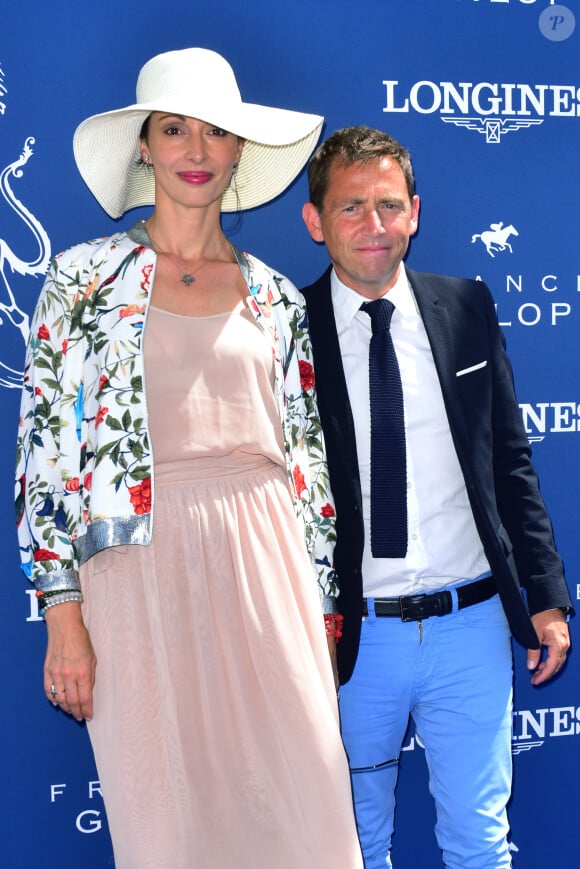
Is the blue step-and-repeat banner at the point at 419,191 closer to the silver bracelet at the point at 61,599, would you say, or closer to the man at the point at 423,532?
the man at the point at 423,532

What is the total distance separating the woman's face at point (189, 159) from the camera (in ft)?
7.66

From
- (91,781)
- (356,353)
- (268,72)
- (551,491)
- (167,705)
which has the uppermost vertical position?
(268,72)

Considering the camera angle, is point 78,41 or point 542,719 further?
point 542,719

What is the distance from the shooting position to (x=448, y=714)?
2625mm

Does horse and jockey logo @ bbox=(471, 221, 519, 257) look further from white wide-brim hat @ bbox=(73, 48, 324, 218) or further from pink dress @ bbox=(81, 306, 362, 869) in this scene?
pink dress @ bbox=(81, 306, 362, 869)

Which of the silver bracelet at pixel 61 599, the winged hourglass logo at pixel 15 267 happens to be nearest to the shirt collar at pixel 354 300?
the winged hourglass logo at pixel 15 267

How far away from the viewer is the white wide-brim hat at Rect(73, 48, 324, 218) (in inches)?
92.4

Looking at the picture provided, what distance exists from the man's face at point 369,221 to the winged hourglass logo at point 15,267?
764mm

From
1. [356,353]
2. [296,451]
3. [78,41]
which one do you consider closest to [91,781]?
[296,451]

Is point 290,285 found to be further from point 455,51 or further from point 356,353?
point 455,51

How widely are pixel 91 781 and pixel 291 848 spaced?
0.95 m

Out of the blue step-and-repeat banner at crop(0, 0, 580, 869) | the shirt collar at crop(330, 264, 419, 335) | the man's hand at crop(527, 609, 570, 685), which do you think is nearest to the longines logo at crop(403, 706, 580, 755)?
the blue step-and-repeat banner at crop(0, 0, 580, 869)

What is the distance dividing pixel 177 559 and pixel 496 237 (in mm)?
1528

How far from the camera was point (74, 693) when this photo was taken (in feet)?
7.06
